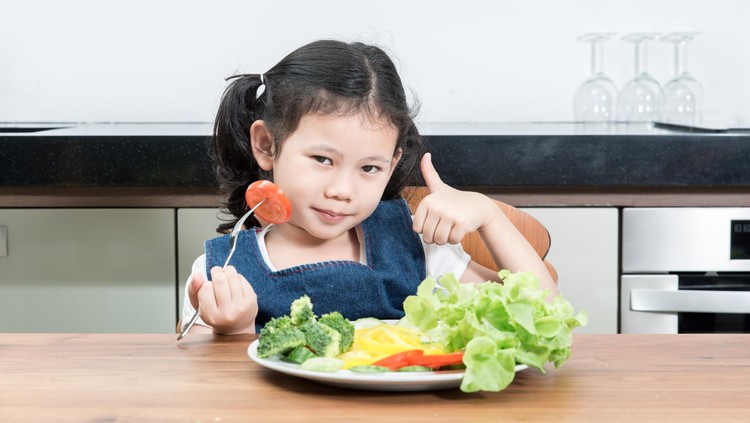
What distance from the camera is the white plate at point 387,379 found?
796 millimetres

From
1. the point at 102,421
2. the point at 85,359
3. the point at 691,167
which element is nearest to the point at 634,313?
the point at 691,167

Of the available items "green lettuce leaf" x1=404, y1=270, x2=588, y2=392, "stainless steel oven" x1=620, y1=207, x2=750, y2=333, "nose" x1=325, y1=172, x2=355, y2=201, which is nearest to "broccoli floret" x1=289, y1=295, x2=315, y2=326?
"green lettuce leaf" x1=404, y1=270, x2=588, y2=392

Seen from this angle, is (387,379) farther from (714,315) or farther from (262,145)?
(714,315)

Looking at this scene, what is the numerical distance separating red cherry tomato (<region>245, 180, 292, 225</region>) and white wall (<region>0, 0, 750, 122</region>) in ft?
4.96

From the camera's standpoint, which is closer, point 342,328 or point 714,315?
point 342,328

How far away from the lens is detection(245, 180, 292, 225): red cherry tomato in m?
1.16

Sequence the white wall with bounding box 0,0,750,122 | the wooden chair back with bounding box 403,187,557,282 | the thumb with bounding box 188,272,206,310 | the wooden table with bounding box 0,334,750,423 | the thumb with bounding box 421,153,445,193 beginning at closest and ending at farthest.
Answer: the wooden table with bounding box 0,334,750,423 < the thumb with bounding box 188,272,206,310 < the thumb with bounding box 421,153,445,193 < the wooden chair back with bounding box 403,187,557,282 < the white wall with bounding box 0,0,750,122

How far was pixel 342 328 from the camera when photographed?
90 centimetres

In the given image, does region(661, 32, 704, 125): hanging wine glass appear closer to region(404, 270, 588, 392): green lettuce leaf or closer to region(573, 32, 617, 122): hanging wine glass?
region(573, 32, 617, 122): hanging wine glass

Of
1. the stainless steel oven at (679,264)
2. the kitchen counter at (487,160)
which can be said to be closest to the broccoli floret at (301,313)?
the kitchen counter at (487,160)

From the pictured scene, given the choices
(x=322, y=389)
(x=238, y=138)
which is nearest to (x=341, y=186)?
(x=238, y=138)

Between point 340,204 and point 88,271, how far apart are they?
89 cm

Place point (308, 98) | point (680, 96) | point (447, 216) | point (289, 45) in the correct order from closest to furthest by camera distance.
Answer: point (447, 216), point (308, 98), point (680, 96), point (289, 45)

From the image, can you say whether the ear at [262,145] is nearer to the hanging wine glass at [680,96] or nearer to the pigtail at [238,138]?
the pigtail at [238,138]
